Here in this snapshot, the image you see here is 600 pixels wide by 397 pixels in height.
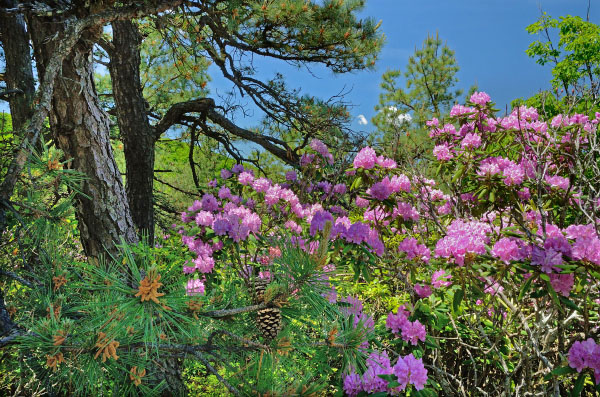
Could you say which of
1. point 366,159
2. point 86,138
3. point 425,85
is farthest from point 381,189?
point 425,85

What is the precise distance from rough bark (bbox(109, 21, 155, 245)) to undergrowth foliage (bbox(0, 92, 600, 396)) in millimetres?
799

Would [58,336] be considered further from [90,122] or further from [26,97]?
[26,97]

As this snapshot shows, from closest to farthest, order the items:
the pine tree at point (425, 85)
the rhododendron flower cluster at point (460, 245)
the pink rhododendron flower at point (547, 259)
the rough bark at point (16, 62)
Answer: the pink rhododendron flower at point (547, 259) < the rhododendron flower cluster at point (460, 245) < the rough bark at point (16, 62) < the pine tree at point (425, 85)

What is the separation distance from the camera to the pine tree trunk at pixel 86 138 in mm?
2322

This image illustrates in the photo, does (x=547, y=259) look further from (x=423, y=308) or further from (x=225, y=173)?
(x=225, y=173)

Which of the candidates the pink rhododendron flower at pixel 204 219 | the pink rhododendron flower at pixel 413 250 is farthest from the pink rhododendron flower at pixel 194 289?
the pink rhododendron flower at pixel 413 250

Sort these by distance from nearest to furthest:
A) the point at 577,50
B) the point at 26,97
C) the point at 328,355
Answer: the point at 328,355
the point at 26,97
the point at 577,50

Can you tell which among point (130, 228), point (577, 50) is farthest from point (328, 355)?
point (577, 50)

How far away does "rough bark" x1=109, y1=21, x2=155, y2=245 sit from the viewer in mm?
3666

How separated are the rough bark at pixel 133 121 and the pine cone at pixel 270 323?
2.56 m

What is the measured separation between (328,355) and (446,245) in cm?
65

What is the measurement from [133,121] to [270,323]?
2922 mm

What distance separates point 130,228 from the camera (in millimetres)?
2625

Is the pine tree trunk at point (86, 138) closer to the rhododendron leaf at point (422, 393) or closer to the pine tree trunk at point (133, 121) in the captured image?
the pine tree trunk at point (133, 121)
